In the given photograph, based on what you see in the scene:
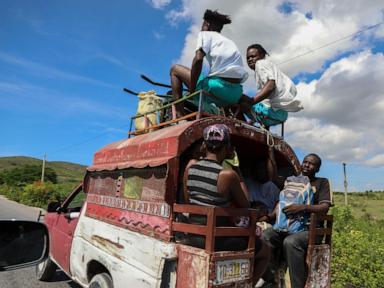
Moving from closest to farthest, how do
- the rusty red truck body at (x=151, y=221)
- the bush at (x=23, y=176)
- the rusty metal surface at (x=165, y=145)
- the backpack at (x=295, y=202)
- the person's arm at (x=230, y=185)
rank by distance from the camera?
the rusty red truck body at (x=151, y=221), the person's arm at (x=230, y=185), the rusty metal surface at (x=165, y=145), the backpack at (x=295, y=202), the bush at (x=23, y=176)

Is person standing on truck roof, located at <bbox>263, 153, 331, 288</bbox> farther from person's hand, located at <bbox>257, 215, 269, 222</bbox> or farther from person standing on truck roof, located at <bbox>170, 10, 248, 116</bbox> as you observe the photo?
person standing on truck roof, located at <bbox>170, 10, 248, 116</bbox>

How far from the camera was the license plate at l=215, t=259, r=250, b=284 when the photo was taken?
270 centimetres

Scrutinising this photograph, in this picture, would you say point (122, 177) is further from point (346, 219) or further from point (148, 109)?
point (346, 219)

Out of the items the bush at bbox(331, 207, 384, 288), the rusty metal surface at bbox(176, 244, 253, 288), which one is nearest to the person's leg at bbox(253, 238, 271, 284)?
the rusty metal surface at bbox(176, 244, 253, 288)

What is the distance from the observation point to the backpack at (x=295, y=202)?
362 cm

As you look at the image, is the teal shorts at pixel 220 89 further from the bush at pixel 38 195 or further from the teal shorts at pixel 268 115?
the bush at pixel 38 195

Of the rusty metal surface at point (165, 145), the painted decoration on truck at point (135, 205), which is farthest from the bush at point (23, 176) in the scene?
the rusty metal surface at point (165, 145)

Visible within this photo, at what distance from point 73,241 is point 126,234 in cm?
144

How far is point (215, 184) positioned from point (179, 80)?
6.53 ft

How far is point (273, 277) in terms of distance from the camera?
3.90 meters

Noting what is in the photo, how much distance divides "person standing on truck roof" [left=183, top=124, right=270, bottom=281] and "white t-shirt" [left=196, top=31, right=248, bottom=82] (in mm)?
1264

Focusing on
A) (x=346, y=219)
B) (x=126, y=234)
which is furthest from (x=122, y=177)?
(x=346, y=219)

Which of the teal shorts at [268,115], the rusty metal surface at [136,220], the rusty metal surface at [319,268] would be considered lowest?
the rusty metal surface at [319,268]

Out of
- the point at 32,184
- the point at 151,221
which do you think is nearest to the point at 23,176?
the point at 32,184
